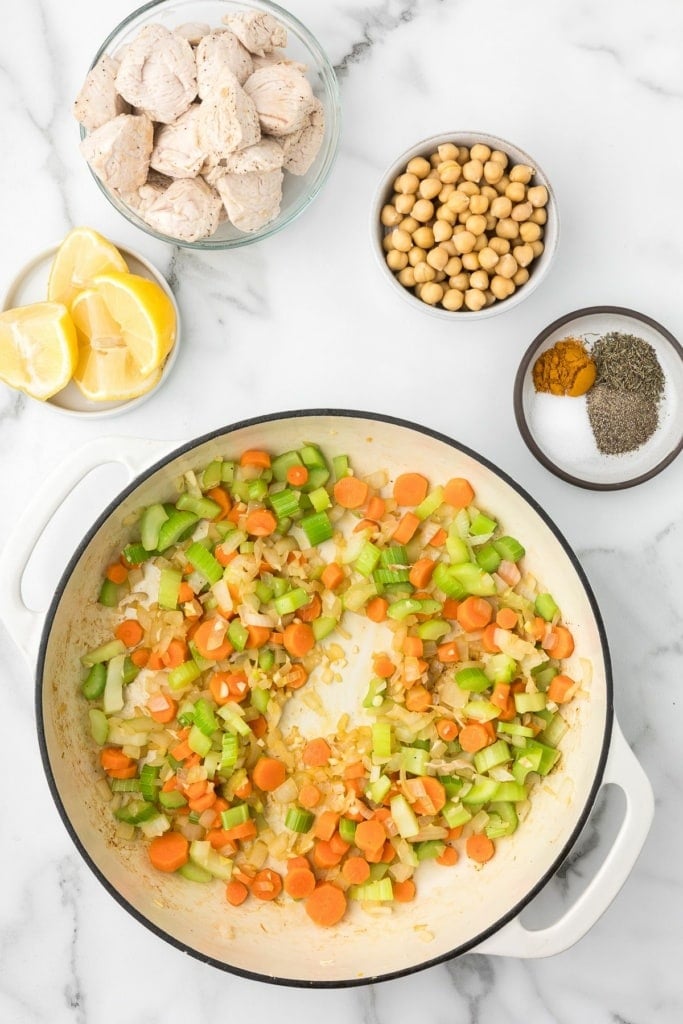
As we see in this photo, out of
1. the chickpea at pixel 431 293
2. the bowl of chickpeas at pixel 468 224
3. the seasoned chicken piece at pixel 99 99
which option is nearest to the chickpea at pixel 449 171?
the bowl of chickpeas at pixel 468 224

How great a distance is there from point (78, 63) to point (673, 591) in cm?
182

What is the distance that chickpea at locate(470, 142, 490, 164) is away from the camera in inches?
77.1

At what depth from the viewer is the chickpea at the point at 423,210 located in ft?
6.44

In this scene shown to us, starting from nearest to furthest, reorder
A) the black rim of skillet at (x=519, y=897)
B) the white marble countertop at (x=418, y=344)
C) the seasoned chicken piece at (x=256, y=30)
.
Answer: the black rim of skillet at (x=519, y=897) → the seasoned chicken piece at (x=256, y=30) → the white marble countertop at (x=418, y=344)

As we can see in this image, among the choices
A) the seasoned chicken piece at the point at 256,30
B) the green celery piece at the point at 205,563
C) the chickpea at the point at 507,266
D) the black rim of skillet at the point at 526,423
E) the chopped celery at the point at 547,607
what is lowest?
the green celery piece at the point at 205,563

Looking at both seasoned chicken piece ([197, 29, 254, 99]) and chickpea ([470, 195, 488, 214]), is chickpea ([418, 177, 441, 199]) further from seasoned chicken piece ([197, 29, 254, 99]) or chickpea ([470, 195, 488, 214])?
seasoned chicken piece ([197, 29, 254, 99])

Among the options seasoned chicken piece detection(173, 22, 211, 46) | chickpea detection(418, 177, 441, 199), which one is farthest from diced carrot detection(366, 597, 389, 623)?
seasoned chicken piece detection(173, 22, 211, 46)

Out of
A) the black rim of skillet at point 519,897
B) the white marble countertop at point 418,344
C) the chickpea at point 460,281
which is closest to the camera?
the black rim of skillet at point 519,897

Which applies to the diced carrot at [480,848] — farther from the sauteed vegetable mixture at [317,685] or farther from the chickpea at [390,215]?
the chickpea at [390,215]

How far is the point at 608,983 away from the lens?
6.94ft

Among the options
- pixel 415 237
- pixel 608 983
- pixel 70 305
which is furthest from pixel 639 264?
pixel 608 983

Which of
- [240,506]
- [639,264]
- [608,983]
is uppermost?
[639,264]

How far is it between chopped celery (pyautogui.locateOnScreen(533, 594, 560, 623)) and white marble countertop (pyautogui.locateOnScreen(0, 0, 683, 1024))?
0.17 m

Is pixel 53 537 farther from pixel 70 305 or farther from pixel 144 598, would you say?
pixel 70 305
